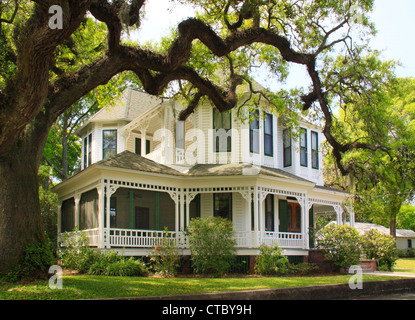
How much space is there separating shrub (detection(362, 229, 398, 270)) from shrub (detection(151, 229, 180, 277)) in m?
10.5

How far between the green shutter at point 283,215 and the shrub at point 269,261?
4.76 m

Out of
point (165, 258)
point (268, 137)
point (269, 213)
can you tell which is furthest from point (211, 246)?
point (268, 137)

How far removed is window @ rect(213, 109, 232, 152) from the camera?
22.7 meters

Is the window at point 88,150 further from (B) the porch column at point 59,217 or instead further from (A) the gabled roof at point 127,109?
(B) the porch column at point 59,217

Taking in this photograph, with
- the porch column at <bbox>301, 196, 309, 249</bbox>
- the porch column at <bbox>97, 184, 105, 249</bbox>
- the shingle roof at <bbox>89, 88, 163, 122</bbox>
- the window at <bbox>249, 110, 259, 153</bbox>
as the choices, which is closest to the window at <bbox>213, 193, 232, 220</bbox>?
the window at <bbox>249, 110, 259, 153</bbox>

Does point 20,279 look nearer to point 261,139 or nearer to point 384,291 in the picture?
point 384,291

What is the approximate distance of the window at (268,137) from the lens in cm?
2364

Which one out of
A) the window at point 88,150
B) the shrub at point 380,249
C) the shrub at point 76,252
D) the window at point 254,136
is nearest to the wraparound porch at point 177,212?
the shrub at point 76,252

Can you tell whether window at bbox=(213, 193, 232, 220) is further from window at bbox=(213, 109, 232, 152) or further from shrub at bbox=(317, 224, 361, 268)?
shrub at bbox=(317, 224, 361, 268)

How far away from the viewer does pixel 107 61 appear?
41.6ft

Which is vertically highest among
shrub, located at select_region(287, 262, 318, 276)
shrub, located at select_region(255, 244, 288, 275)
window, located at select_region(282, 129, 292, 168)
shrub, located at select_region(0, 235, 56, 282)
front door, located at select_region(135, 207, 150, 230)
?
window, located at select_region(282, 129, 292, 168)

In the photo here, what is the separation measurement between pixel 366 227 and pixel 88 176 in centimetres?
4091
